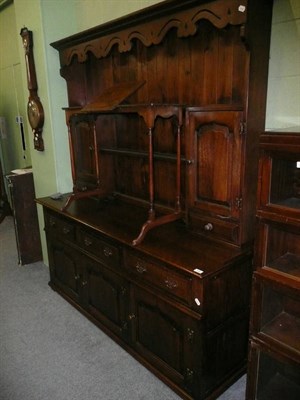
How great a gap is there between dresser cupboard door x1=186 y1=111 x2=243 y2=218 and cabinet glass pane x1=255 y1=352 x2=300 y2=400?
29.0 inches

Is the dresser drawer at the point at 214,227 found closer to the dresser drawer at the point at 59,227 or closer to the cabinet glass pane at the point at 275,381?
the cabinet glass pane at the point at 275,381

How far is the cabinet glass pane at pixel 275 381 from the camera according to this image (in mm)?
1580

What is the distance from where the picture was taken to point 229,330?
1.77m

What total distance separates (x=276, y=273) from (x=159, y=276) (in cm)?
61

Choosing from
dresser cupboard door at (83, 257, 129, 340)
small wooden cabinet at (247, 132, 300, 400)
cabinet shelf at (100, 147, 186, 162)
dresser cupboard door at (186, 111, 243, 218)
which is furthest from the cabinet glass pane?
cabinet shelf at (100, 147, 186, 162)

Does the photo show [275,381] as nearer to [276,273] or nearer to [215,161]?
[276,273]

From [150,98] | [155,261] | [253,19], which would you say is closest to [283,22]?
[253,19]

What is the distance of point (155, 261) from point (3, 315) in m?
1.62

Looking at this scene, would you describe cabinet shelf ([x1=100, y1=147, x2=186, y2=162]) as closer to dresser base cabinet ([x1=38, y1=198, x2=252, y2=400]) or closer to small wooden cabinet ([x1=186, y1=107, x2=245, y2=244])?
small wooden cabinet ([x1=186, y1=107, x2=245, y2=244])

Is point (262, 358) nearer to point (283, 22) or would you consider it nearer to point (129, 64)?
point (283, 22)

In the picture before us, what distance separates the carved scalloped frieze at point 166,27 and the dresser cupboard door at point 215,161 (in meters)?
0.42

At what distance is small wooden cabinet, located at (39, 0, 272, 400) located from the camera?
1.61 m

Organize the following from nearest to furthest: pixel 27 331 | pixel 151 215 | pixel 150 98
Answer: pixel 151 215
pixel 150 98
pixel 27 331

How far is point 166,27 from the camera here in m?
1.81
